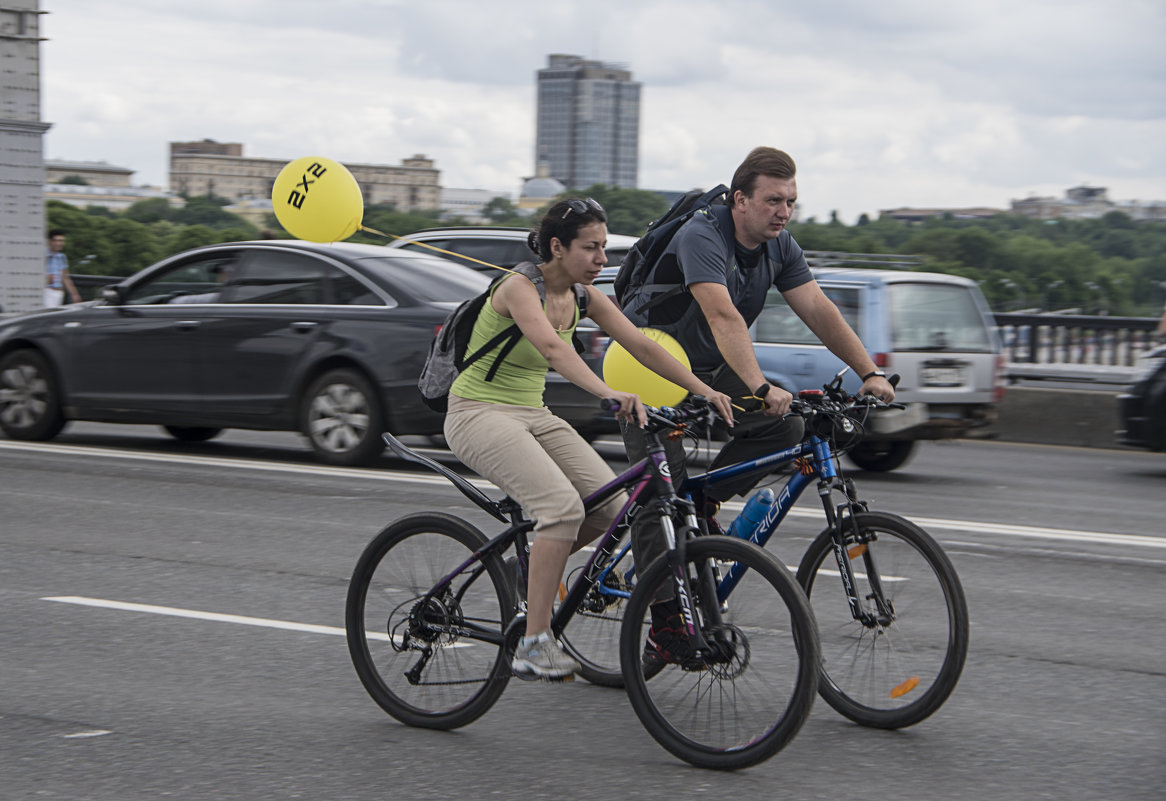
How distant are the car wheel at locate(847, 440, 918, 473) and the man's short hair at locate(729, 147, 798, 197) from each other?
7.27m

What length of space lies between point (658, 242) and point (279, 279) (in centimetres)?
679

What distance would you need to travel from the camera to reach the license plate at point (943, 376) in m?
11.8

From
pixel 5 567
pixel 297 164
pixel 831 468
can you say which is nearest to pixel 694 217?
pixel 831 468

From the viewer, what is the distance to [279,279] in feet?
38.0

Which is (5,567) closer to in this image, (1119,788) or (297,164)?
(297,164)

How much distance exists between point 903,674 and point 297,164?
4133 millimetres

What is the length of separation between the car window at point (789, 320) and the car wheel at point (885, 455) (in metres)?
0.93

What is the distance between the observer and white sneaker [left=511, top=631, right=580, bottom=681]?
4551 mm

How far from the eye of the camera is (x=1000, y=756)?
449cm

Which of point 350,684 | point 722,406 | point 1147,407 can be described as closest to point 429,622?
point 350,684

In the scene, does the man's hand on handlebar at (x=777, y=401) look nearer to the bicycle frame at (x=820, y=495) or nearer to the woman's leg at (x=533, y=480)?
the bicycle frame at (x=820, y=495)

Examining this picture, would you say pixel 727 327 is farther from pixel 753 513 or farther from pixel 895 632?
pixel 895 632

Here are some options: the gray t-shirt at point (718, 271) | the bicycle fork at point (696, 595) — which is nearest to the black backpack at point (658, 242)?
the gray t-shirt at point (718, 271)

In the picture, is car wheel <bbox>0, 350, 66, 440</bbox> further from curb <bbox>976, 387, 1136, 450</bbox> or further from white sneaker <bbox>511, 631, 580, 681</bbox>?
white sneaker <bbox>511, 631, 580, 681</bbox>
